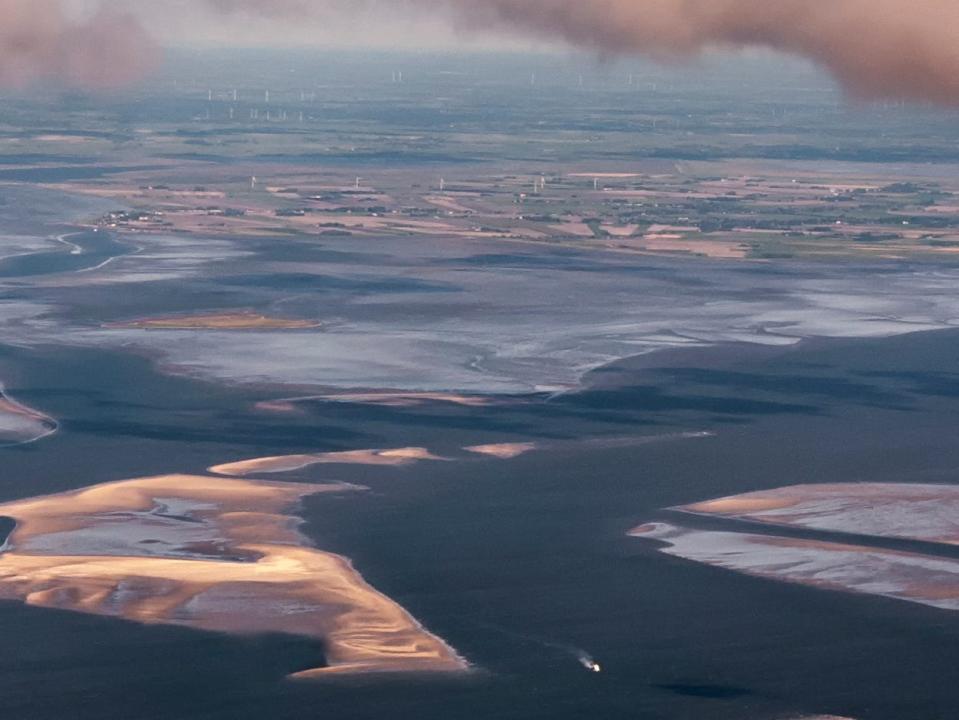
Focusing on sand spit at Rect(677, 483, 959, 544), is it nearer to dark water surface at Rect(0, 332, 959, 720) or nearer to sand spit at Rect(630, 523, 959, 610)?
dark water surface at Rect(0, 332, 959, 720)

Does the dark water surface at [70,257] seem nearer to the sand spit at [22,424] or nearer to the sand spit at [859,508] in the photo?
the sand spit at [22,424]

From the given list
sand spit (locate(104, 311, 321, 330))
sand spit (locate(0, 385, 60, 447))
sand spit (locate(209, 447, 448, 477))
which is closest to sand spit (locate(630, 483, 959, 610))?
sand spit (locate(209, 447, 448, 477))

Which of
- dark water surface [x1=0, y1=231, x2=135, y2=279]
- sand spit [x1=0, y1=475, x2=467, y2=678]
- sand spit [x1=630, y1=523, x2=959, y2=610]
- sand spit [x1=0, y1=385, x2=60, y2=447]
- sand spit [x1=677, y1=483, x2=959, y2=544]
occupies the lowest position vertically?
sand spit [x1=0, y1=475, x2=467, y2=678]

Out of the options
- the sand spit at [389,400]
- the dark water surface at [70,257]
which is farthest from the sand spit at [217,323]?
the dark water surface at [70,257]

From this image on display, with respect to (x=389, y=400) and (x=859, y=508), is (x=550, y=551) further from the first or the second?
(x=389, y=400)

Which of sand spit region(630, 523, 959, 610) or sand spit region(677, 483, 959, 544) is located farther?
sand spit region(677, 483, 959, 544)

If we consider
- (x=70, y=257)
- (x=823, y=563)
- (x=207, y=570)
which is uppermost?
(x=70, y=257)

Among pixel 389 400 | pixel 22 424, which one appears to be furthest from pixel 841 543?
pixel 22 424
